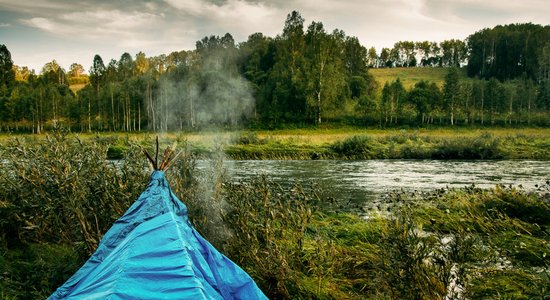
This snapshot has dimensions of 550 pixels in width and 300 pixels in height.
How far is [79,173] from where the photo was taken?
8.45 m

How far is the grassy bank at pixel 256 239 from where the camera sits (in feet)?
21.0

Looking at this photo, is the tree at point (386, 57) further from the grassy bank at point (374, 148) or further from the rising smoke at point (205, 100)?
the grassy bank at point (374, 148)

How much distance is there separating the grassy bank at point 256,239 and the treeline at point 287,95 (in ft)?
167

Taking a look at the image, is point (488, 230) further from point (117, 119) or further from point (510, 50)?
point (510, 50)

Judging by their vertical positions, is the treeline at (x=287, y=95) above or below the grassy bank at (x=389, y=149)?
above

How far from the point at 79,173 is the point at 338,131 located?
168ft

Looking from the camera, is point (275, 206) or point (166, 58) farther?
point (166, 58)

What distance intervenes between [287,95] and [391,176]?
41753mm

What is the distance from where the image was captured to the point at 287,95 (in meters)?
65.9

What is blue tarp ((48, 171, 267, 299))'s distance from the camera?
3.98 m

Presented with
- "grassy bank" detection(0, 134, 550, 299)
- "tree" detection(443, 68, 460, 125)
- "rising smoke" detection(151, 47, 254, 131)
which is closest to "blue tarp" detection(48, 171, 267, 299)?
"grassy bank" detection(0, 134, 550, 299)

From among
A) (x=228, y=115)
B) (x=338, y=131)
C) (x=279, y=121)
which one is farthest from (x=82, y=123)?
(x=338, y=131)

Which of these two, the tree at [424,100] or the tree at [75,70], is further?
the tree at [75,70]

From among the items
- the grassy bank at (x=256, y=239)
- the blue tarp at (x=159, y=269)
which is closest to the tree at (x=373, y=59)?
the grassy bank at (x=256, y=239)
